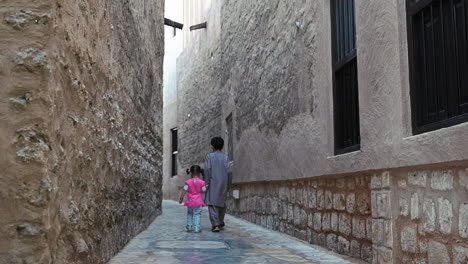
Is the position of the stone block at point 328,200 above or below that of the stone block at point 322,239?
above

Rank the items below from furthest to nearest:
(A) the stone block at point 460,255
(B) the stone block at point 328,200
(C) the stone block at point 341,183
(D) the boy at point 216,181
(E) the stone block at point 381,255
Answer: (D) the boy at point 216,181, (B) the stone block at point 328,200, (C) the stone block at point 341,183, (E) the stone block at point 381,255, (A) the stone block at point 460,255

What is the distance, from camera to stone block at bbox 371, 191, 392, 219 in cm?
374

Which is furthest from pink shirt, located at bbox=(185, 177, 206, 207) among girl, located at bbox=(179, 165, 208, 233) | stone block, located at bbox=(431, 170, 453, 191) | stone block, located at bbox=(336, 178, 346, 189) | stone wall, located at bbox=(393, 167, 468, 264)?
stone block, located at bbox=(431, 170, 453, 191)

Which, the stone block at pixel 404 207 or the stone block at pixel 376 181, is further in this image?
the stone block at pixel 376 181

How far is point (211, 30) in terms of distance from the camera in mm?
12820

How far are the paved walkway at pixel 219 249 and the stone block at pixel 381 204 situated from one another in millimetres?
616

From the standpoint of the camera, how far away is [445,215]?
309 centimetres

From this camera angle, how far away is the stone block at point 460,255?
287 cm

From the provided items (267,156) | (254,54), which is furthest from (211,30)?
(267,156)

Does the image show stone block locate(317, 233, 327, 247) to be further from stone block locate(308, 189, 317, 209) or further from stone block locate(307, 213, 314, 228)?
stone block locate(308, 189, 317, 209)

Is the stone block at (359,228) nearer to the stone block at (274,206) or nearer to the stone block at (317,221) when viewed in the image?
the stone block at (317,221)

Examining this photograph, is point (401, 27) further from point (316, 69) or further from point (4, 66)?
point (4, 66)

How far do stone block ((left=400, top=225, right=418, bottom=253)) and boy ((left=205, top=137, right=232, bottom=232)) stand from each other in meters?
3.82

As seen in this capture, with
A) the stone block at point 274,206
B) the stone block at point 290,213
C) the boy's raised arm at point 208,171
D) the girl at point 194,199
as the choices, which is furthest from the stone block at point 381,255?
the boy's raised arm at point 208,171
